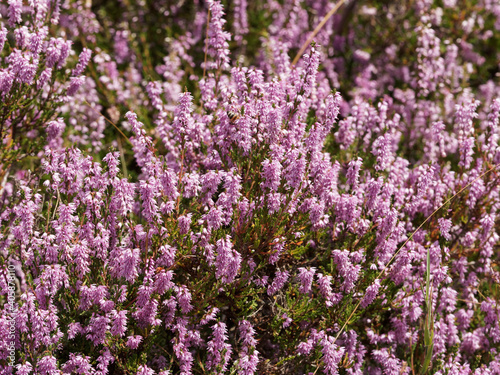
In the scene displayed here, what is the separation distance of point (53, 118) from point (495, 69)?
6917mm

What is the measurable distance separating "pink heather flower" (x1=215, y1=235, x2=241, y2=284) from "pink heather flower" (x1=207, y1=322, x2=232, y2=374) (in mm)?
349

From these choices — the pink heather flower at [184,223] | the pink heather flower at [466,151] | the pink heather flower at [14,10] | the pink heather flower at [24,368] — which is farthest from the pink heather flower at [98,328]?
the pink heather flower at [466,151]

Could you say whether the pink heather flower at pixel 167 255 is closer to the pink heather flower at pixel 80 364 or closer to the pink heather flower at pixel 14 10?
the pink heather flower at pixel 80 364

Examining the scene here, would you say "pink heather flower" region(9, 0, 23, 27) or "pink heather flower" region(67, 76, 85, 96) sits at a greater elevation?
"pink heather flower" region(9, 0, 23, 27)

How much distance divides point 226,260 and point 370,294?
3.83 feet

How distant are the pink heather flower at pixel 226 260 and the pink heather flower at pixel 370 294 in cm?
104

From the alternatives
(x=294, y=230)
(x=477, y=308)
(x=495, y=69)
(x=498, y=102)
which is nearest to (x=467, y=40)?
(x=495, y=69)

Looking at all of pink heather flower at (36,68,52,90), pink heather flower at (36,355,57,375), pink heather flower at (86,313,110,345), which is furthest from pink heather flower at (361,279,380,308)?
pink heather flower at (36,68,52,90)

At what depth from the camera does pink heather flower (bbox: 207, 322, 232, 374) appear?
3576 millimetres

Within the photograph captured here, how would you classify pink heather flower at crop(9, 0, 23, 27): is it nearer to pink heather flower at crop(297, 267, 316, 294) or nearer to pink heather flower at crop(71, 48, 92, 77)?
pink heather flower at crop(71, 48, 92, 77)

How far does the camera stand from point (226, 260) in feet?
11.2

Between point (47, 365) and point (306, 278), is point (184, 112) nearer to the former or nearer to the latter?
point (306, 278)

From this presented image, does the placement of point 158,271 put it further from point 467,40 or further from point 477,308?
point 467,40

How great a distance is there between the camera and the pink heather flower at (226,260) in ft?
11.2
